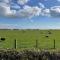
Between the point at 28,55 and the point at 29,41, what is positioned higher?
the point at 29,41

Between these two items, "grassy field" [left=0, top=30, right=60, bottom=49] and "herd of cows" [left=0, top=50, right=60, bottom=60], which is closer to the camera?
"herd of cows" [left=0, top=50, right=60, bottom=60]

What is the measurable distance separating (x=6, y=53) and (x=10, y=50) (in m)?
0.58

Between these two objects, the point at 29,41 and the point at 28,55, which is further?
the point at 29,41

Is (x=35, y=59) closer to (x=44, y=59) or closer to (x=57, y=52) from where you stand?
(x=44, y=59)

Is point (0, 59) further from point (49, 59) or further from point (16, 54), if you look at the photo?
point (49, 59)

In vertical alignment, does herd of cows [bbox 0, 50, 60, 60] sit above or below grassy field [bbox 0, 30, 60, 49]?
below

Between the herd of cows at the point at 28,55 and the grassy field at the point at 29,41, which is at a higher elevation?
the grassy field at the point at 29,41

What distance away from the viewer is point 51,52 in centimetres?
2062

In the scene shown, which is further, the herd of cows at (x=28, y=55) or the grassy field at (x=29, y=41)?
the grassy field at (x=29, y=41)

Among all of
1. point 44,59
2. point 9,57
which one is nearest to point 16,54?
point 9,57

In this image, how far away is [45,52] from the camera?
20.5 m

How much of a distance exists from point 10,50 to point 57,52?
379cm

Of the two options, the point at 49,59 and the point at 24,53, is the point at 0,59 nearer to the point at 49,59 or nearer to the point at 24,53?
the point at 24,53

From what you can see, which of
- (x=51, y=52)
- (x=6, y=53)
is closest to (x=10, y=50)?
(x=6, y=53)
